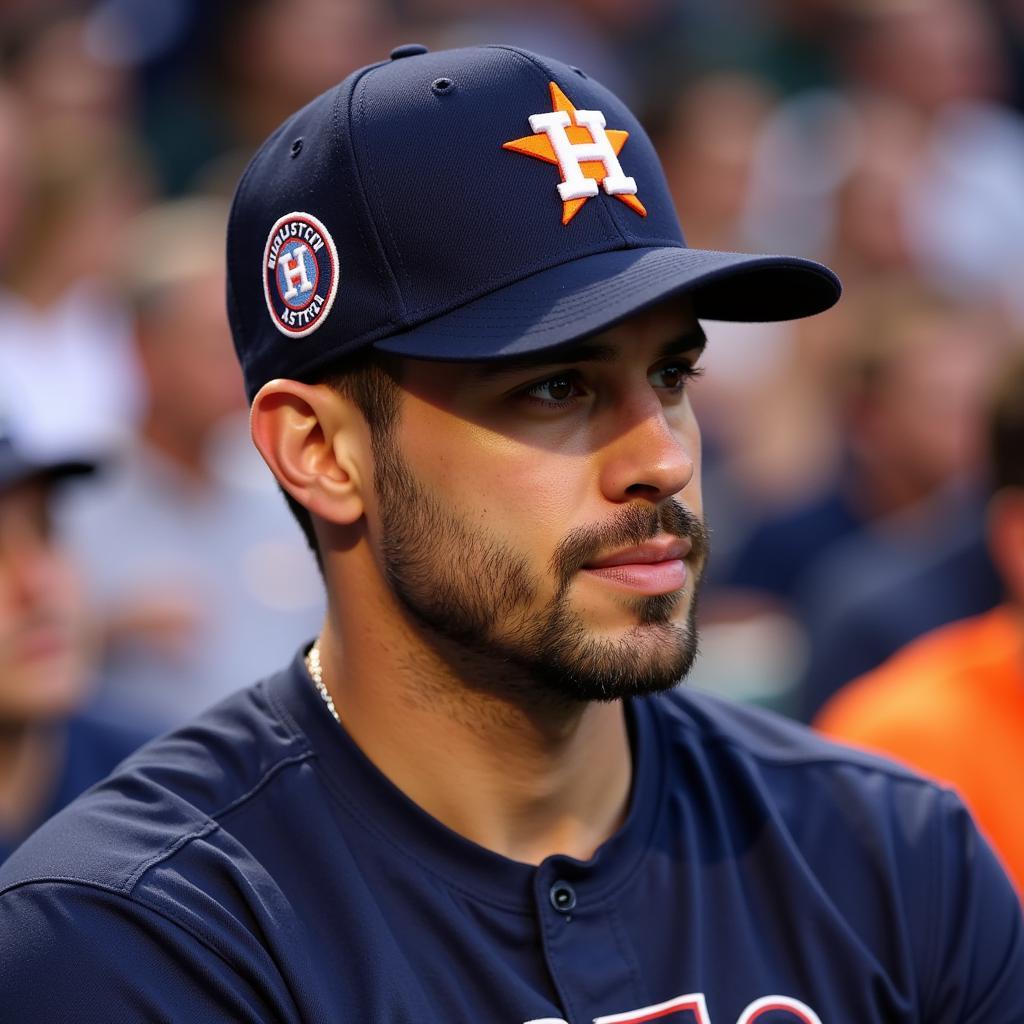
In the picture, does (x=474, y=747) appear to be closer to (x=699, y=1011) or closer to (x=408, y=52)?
(x=699, y=1011)

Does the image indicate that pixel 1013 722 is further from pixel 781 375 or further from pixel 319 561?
pixel 781 375

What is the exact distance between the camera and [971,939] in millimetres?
2270

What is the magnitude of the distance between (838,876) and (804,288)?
785mm

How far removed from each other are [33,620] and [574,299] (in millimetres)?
1920

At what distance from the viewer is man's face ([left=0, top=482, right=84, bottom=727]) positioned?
3547mm

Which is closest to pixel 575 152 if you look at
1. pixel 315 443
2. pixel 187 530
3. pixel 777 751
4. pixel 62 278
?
pixel 315 443

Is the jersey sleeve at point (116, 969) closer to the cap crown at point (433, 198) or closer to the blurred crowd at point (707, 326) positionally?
the cap crown at point (433, 198)

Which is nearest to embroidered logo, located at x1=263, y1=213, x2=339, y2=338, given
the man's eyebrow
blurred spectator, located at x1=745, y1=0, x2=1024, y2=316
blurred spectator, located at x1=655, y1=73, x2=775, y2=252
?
the man's eyebrow

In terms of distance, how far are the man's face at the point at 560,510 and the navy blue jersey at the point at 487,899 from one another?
27 cm

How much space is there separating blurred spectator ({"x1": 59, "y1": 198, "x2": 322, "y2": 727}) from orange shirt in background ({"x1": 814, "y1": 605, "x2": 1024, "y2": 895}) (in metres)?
1.92

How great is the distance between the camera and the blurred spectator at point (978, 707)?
346 cm

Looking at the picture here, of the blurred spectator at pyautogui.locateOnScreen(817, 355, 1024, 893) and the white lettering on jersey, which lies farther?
the blurred spectator at pyautogui.locateOnScreen(817, 355, 1024, 893)

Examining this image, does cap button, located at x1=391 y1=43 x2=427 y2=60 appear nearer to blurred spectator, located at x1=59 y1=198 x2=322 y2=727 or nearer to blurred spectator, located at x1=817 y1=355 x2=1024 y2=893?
blurred spectator, located at x1=817 y1=355 x2=1024 y2=893

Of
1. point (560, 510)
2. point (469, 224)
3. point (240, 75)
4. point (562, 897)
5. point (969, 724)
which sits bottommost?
point (969, 724)
